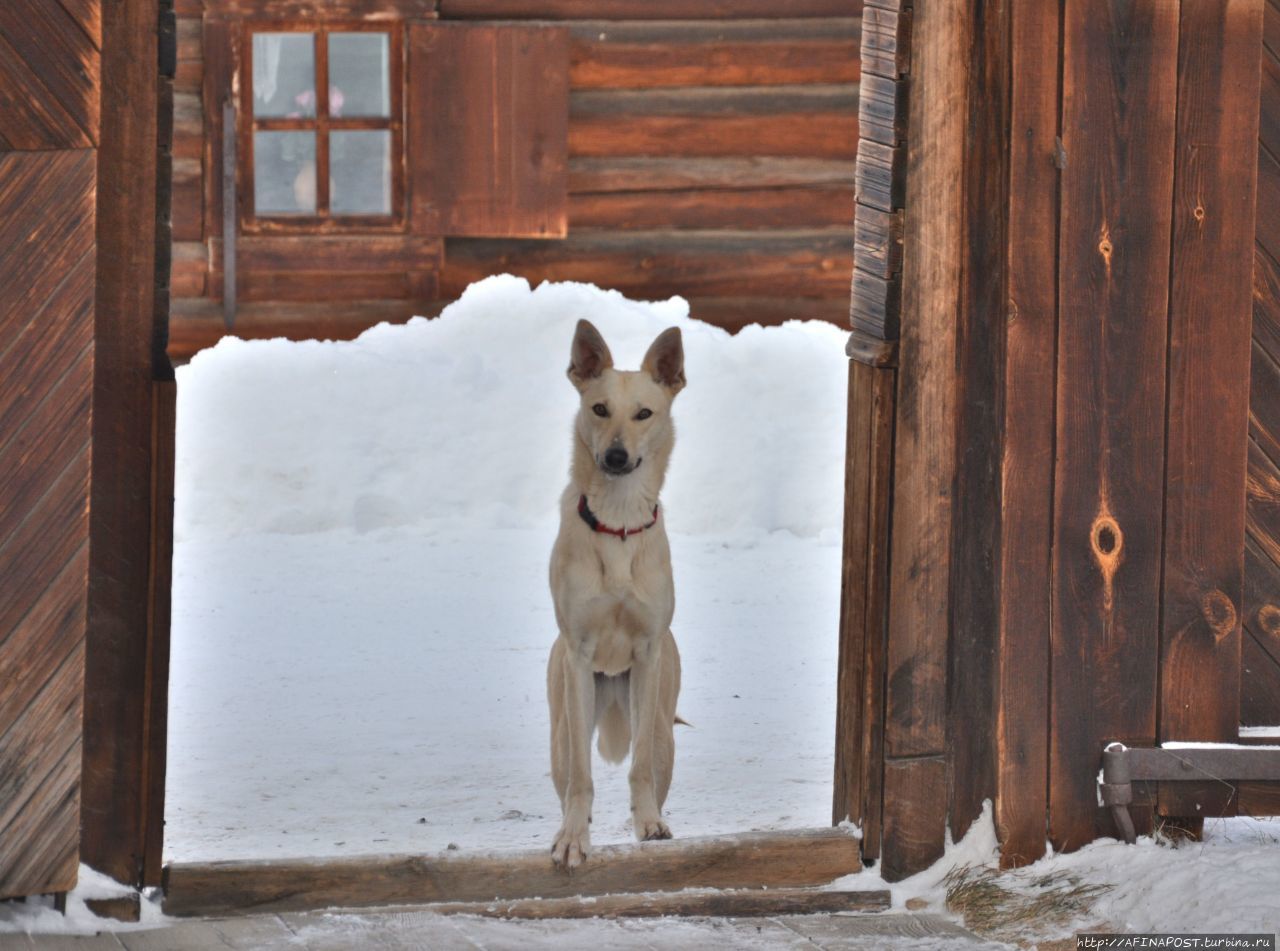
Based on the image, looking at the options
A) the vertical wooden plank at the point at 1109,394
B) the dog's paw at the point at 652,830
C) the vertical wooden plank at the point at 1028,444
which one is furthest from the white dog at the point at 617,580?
the vertical wooden plank at the point at 1109,394

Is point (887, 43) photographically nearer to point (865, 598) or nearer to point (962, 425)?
point (962, 425)

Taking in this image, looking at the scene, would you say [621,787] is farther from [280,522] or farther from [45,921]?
[280,522]

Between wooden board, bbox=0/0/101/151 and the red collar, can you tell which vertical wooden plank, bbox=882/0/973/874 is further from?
wooden board, bbox=0/0/101/151

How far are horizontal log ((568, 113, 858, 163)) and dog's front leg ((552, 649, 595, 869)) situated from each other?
6.77 metres

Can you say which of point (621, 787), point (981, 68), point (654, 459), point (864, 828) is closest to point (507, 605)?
point (621, 787)

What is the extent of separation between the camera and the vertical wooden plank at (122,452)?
3850mm

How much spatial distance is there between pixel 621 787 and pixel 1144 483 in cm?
222

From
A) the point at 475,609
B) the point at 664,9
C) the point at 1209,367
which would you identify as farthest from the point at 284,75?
the point at 1209,367

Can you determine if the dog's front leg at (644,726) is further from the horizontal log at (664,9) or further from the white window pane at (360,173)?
the horizontal log at (664,9)

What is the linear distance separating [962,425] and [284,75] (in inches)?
304

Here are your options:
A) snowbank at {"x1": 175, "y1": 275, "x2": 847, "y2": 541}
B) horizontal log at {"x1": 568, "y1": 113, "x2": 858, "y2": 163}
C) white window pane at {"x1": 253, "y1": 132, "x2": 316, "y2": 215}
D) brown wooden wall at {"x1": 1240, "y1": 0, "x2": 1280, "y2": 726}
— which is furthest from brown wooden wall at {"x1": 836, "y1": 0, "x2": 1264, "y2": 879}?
white window pane at {"x1": 253, "y1": 132, "x2": 316, "y2": 215}

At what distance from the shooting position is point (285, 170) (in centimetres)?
1084

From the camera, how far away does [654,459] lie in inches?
190

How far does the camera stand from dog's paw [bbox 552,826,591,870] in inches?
165
